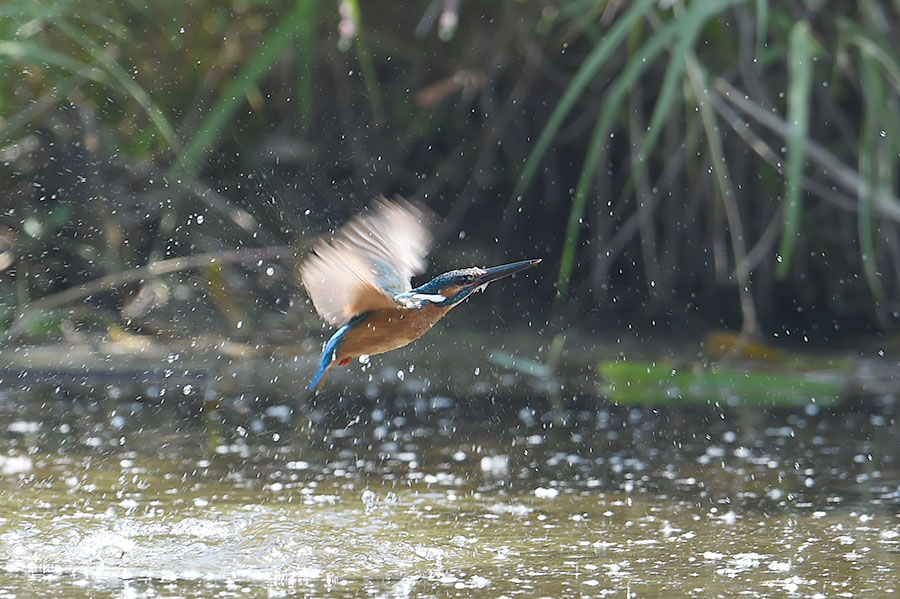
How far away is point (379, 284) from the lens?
2832 mm

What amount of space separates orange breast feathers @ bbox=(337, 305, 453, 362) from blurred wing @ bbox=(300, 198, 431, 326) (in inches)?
1.2

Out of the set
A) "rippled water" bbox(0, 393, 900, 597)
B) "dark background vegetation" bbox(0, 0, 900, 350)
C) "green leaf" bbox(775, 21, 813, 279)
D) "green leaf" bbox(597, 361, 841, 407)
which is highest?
"dark background vegetation" bbox(0, 0, 900, 350)

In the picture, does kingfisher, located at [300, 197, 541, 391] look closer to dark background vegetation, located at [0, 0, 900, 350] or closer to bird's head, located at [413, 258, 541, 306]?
bird's head, located at [413, 258, 541, 306]

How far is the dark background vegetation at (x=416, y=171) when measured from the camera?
4.63 m

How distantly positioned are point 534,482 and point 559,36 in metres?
2.12

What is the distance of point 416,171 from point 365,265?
2.60 m

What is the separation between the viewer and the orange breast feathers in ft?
9.10

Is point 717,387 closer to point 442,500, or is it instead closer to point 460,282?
point 442,500

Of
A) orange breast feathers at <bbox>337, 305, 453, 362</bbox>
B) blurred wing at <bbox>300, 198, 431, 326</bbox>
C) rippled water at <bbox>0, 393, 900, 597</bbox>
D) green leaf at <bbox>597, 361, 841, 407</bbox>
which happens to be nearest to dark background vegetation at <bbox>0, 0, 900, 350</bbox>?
green leaf at <bbox>597, 361, 841, 407</bbox>

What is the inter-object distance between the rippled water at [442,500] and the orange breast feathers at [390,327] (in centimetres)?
40

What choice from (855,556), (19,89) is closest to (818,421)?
(855,556)

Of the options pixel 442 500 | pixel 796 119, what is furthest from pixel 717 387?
pixel 442 500

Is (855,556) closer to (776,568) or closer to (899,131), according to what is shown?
(776,568)

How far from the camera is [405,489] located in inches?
125
